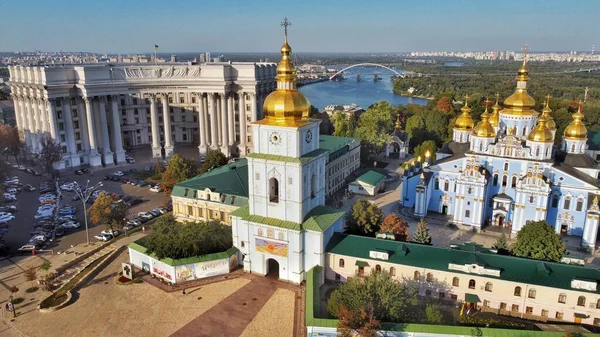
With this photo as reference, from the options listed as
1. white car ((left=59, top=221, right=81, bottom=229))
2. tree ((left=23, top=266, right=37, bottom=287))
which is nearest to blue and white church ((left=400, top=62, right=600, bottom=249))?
white car ((left=59, top=221, right=81, bottom=229))

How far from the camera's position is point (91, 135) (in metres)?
56.1

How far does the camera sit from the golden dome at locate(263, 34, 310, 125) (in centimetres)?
2433

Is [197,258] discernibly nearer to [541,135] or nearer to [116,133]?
[541,135]

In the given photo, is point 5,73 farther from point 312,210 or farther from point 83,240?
point 312,210

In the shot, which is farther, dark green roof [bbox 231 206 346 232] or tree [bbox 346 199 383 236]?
tree [bbox 346 199 383 236]

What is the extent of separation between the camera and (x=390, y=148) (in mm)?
64875

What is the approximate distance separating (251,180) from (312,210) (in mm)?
4052

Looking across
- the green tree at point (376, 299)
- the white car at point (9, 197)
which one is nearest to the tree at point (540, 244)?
the green tree at point (376, 299)

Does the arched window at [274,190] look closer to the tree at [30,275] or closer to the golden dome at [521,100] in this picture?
the tree at [30,275]

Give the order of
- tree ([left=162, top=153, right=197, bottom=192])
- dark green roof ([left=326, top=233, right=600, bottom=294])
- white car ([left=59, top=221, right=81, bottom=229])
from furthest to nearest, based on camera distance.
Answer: tree ([left=162, top=153, right=197, bottom=192]), white car ([left=59, top=221, right=81, bottom=229]), dark green roof ([left=326, top=233, right=600, bottom=294])

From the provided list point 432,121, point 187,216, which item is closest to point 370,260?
point 187,216

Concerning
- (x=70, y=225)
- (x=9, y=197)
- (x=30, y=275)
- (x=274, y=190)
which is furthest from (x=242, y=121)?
(x=30, y=275)

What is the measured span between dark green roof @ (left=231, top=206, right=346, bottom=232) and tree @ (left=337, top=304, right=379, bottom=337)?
614 centimetres

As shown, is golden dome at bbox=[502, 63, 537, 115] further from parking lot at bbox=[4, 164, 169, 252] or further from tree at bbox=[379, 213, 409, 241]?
parking lot at bbox=[4, 164, 169, 252]
